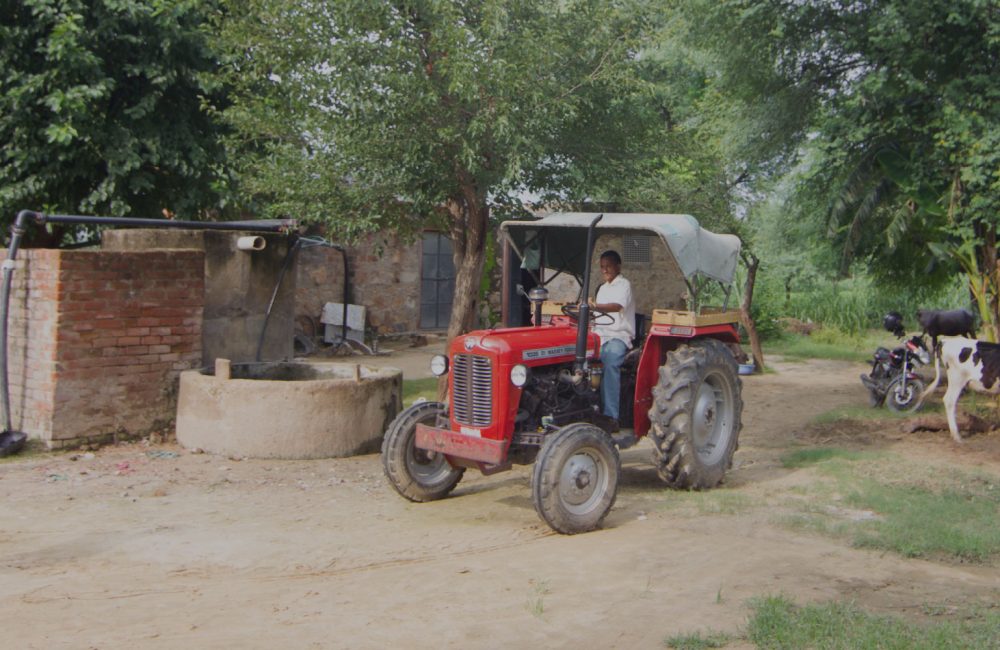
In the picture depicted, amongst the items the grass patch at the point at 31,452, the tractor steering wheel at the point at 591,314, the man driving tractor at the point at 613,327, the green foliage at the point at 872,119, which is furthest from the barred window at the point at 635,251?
the grass patch at the point at 31,452

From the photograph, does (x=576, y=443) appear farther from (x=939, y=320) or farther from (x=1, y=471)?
(x=939, y=320)

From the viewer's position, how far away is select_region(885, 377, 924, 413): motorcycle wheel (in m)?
13.3

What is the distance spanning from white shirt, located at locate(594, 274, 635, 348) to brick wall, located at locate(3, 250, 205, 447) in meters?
4.44

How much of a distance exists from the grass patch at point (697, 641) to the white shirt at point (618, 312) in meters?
3.58

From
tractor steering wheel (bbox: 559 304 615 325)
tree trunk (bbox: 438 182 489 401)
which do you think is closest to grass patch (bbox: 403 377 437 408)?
tree trunk (bbox: 438 182 489 401)

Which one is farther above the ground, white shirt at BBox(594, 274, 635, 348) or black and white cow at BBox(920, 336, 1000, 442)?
white shirt at BBox(594, 274, 635, 348)

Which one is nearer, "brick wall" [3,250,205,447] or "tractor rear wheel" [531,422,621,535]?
"tractor rear wheel" [531,422,621,535]

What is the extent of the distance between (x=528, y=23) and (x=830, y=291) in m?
19.2

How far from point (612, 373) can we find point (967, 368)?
5573 mm

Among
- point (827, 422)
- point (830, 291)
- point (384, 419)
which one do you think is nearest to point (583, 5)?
point (384, 419)

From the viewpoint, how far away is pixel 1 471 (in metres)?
8.67

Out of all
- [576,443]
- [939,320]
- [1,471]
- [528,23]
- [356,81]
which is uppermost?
[528,23]

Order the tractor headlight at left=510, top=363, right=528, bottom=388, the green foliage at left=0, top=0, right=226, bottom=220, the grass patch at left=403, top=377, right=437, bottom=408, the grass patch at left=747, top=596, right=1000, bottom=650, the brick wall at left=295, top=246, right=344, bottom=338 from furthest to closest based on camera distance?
the brick wall at left=295, top=246, right=344, bottom=338, the grass patch at left=403, top=377, right=437, bottom=408, the green foliage at left=0, top=0, right=226, bottom=220, the tractor headlight at left=510, top=363, right=528, bottom=388, the grass patch at left=747, top=596, right=1000, bottom=650

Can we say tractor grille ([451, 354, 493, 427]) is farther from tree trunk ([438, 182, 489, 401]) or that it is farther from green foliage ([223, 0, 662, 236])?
tree trunk ([438, 182, 489, 401])
